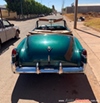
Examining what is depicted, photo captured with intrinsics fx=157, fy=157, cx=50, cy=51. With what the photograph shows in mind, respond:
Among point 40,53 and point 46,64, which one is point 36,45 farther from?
point 46,64

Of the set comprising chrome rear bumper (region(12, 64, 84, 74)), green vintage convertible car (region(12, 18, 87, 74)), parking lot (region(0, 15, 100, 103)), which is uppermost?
green vintage convertible car (region(12, 18, 87, 74))

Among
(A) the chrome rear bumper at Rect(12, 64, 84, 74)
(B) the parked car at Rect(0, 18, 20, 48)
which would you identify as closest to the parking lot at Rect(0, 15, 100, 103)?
(A) the chrome rear bumper at Rect(12, 64, 84, 74)

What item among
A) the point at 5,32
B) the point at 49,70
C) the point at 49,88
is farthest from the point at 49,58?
the point at 5,32

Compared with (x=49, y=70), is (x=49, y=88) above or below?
below

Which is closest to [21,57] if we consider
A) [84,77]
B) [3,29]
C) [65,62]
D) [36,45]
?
[36,45]

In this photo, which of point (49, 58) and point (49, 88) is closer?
point (49, 58)

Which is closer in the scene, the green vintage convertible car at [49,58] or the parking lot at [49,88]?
the parking lot at [49,88]

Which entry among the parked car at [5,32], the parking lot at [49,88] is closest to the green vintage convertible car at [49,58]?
the parking lot at [49,88]

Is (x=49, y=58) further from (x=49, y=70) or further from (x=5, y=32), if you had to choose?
(x=5, y=32)

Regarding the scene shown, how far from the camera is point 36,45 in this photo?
4535mm

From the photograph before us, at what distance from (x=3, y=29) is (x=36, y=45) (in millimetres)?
5130

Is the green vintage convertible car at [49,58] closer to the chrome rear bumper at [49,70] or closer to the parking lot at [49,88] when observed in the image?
the chrome rear bumper at [49,70]

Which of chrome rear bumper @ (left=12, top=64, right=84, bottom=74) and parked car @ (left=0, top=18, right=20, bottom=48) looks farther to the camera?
parked car @ (left=0, top=18, right=20, bottom=48)

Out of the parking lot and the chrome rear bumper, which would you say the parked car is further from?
the chrome rear bumper
